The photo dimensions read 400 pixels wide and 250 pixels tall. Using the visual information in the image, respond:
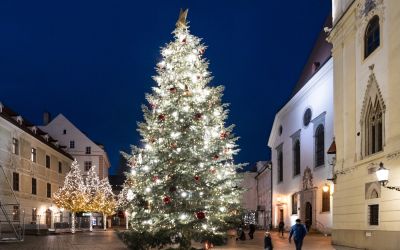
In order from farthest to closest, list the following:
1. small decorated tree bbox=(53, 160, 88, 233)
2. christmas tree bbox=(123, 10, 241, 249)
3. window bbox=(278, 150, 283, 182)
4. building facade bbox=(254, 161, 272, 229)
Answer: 1. building facade bbox=(254, 161, 272, 229)
2. window bbox=(278, 150, 283, 182)
3. small decorated tree bbox=(53, 160, 88, 233)
4. christmas tree bbox=(123, 10, 241, 249)

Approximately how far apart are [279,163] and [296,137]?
23.9ft

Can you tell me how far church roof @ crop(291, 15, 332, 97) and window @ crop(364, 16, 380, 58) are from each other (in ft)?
65.6

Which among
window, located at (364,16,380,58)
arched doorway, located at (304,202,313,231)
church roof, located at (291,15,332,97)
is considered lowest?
arched doorway, located at (304,202,313,231)

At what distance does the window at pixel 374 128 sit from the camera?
2006 cm

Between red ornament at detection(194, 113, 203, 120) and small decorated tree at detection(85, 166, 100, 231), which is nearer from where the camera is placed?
red ornament at detection(194, 113, 203, 120)

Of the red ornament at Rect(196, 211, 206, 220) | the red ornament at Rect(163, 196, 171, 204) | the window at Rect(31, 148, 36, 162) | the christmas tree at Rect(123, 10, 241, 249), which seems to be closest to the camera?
the red ornament at Rect(196, 211, 206, 220)

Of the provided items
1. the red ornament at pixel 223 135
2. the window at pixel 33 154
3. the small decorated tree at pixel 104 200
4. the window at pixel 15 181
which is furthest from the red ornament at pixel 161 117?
the small decorated tree at pixel 104 200

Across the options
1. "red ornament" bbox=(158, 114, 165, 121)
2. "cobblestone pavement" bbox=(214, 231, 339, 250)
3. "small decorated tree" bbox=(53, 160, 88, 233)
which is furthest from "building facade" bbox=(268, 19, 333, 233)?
"red ornament" bbox=(158, 114, 165, 121)

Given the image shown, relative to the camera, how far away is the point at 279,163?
176 ft

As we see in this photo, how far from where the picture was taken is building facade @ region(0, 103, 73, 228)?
4141 centimetres

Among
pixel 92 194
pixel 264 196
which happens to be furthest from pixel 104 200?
pixel 264 196

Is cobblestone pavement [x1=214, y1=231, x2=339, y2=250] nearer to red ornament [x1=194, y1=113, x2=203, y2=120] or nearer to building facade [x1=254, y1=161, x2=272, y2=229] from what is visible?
red ornament [x1=194, y1=113, x2=203, y2=120]

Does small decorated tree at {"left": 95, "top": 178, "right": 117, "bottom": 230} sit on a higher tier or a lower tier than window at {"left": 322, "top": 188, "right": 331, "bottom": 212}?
lower

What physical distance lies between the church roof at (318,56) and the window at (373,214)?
2246cm
